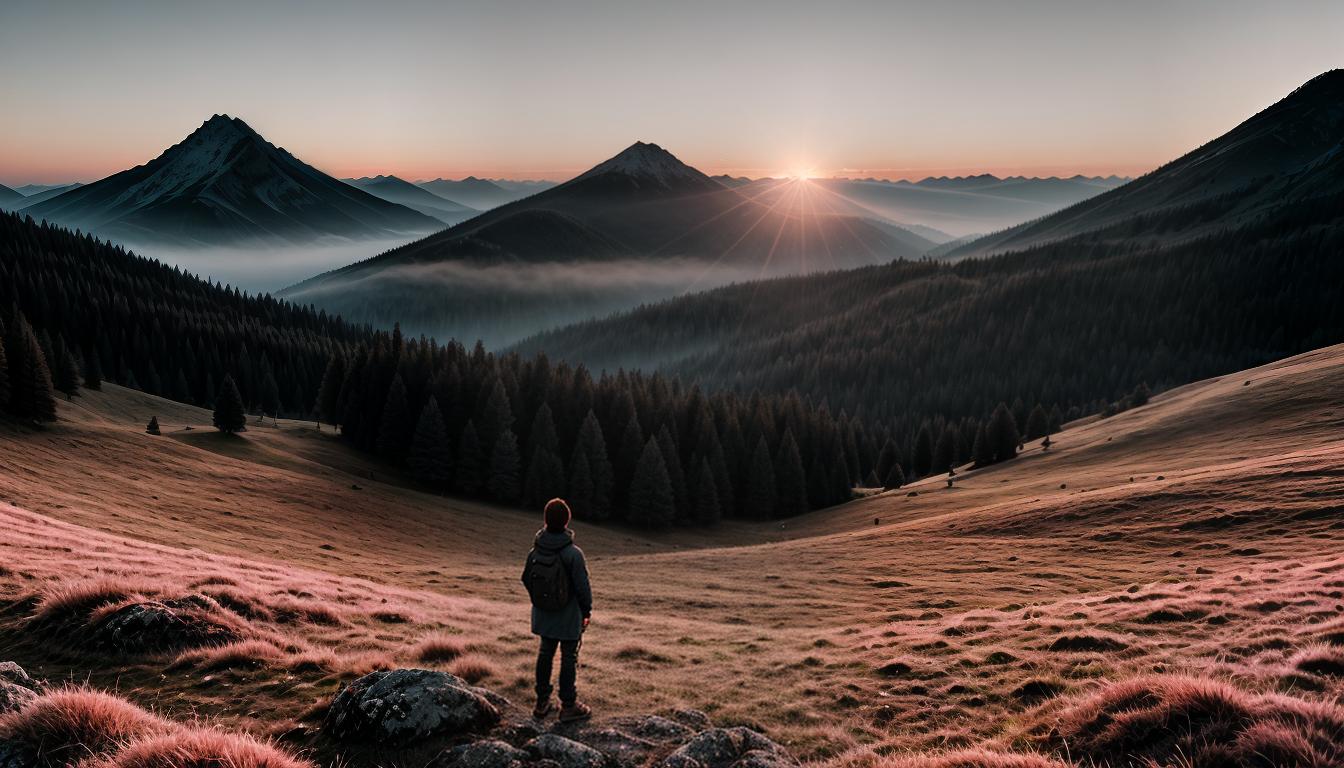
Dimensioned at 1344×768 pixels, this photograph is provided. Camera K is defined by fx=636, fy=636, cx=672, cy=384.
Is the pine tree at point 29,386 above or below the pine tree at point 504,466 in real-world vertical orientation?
above

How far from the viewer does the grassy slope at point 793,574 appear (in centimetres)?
1370

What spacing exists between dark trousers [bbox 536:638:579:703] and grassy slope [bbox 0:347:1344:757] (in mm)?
1298

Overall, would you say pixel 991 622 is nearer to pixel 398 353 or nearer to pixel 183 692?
pixel 183 692

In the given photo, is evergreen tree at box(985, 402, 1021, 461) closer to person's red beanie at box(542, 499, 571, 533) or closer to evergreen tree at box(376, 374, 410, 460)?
evergreen tree at box(376, 374, 410, 460)

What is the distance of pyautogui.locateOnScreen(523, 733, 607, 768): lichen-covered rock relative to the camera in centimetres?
943

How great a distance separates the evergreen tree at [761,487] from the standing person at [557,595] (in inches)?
3581

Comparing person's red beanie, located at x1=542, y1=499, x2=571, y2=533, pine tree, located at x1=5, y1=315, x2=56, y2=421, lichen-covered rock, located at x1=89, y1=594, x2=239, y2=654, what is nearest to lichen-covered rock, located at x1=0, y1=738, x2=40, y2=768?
lichen-covered rock, located at x1=89, y1=594, x2=239, y2=654

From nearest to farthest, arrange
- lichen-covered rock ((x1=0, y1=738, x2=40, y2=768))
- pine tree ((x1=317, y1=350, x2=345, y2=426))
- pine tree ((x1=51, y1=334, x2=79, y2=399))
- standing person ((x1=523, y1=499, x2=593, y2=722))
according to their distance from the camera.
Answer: lichen-covered rock ((x1=0, y1=738, x2=40, y2=768)) → standing person ((x1=523, y1=499, x2=593, y2=722)) → pine tree ((x1=51, y1=334, x2=79, y2=399)) → pine tree ((x1=317, y1=350, x2=345, y2=426))

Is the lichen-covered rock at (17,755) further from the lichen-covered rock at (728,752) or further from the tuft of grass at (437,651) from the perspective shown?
the lichen-covered rock at (728,752)

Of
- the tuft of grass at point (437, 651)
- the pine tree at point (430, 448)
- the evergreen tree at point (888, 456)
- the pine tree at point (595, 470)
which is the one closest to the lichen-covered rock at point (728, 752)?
the tuft of grass at point (437, 651)

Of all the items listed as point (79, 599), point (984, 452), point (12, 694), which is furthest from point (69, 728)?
point (984, 452)

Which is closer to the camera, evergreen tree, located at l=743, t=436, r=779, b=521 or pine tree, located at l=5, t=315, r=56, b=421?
pine tree, located at l=5, t=315, r=56, b=421

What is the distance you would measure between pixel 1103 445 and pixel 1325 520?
2048 inches

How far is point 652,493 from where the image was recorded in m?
89.7
